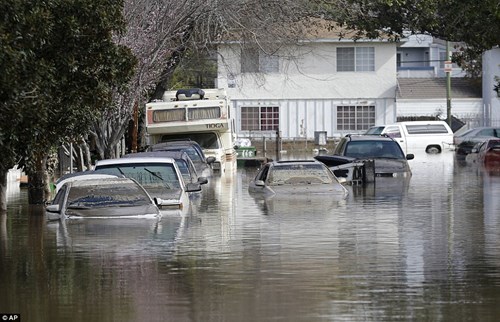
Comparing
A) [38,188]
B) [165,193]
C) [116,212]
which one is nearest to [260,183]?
[165,193]

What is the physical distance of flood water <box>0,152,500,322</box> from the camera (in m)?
12.5

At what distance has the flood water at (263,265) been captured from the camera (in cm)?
1245

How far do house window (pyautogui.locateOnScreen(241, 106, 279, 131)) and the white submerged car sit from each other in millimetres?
40283

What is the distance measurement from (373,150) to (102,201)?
54.2ft

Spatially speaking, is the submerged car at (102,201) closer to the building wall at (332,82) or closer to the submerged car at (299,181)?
the submerged car at (299,181)

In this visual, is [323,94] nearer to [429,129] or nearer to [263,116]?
[263,116]

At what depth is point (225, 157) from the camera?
41.2 metres

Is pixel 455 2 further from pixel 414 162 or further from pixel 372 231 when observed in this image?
pixel 414 162

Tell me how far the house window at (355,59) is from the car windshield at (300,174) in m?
37.1

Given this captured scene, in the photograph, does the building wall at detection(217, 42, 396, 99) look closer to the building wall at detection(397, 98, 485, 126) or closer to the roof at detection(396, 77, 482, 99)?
the building wall at detection(397, 98, 485, 126)

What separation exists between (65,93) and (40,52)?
96 cm

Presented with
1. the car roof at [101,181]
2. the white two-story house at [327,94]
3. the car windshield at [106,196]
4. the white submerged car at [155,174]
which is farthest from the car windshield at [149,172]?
the white two-story house at [327,94]

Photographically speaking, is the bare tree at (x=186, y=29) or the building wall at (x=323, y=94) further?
the building wall at (x=323, y=94)

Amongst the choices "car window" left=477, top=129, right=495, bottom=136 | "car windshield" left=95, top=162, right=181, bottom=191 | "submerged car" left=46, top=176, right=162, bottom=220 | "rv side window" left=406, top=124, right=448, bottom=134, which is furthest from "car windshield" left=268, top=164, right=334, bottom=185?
"rv side window" left=406, top=124, right=448, bottom=134
